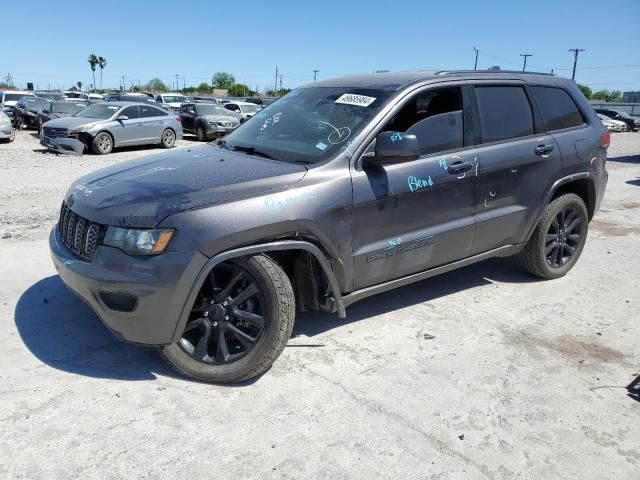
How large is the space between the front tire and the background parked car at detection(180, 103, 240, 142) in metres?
18.0

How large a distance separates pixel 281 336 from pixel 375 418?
72 cm

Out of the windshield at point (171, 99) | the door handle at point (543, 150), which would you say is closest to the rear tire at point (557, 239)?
the door handle at point (543, 150)

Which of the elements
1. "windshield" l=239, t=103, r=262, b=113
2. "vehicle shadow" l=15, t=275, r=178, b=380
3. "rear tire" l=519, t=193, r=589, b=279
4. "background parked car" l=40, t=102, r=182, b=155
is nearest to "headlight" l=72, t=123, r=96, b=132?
"background parked car" l=40, t=102, r=182, b=155

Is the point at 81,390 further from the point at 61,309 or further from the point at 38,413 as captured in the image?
the point at 61,309

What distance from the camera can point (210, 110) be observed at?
70.4 feet

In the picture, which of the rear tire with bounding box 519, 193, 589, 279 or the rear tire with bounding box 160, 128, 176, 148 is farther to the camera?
the rear tire with bounding box 160, 128, 176, 148

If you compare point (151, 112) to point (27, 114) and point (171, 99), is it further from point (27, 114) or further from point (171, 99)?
point (171, 99)

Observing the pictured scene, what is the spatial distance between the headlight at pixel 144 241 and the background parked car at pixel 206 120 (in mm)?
18071

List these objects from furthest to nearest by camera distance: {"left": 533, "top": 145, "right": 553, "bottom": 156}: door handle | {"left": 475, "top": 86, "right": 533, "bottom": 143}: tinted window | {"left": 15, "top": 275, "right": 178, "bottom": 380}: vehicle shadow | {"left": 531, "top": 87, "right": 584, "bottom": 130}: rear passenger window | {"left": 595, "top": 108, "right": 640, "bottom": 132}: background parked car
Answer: {"left": 595, "top": 108, "right": 640, "bottom": 132}: background parked car < {"left": 531, "top": 87, "right": 584, "bottom": 130}: rear passenger window < {"left": 533, "top": 145, "right": 553, "bottom": 156}: door handle < {"left": 475, "top": 86, "right": 533, "bottom": 143}: tinted window < {"left": 15, "top": 275, "right": 178, "bottom": 380}: vehicle shadow

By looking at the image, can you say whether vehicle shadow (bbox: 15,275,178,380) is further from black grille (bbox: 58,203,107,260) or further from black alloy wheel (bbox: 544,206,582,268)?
black alloy wheel (bbox: 544,206,582,268)

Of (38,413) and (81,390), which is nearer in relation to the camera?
(38,413)

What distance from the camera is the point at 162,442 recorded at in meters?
2.69

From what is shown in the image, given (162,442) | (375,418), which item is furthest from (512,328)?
(162,442)

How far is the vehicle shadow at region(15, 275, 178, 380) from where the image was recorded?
3330 millimetres
